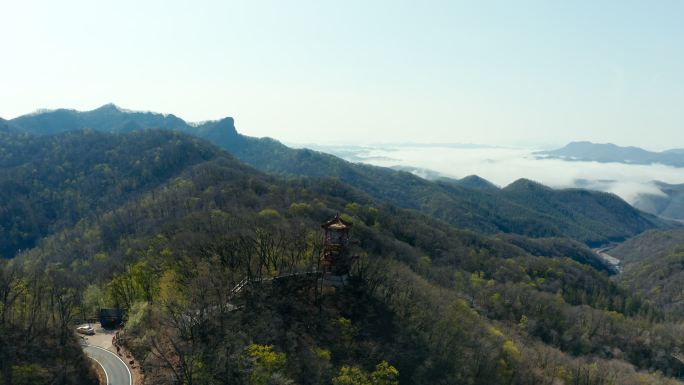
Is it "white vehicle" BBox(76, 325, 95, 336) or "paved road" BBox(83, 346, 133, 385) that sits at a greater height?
"paved road" BBox(83, 346, 133, 385)

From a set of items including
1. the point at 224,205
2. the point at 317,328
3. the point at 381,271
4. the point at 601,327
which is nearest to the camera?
the point at 317,328

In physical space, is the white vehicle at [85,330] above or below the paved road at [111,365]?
below

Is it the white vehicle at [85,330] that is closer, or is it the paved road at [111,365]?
the paved road at [111,365]

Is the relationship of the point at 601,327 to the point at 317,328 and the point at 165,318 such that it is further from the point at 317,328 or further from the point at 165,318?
the point at 165,318

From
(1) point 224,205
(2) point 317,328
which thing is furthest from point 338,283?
(1) point 224,205

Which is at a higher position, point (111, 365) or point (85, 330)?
point (111, 365)

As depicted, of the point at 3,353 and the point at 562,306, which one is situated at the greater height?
the point at 3,353

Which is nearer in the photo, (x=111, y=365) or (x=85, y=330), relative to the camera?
(x=111, y=365)

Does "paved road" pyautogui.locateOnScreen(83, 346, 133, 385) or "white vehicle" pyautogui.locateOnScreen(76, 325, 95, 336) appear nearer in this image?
"paved road" pyautogui.locateOnScreen(83, 346, 133, 385)
